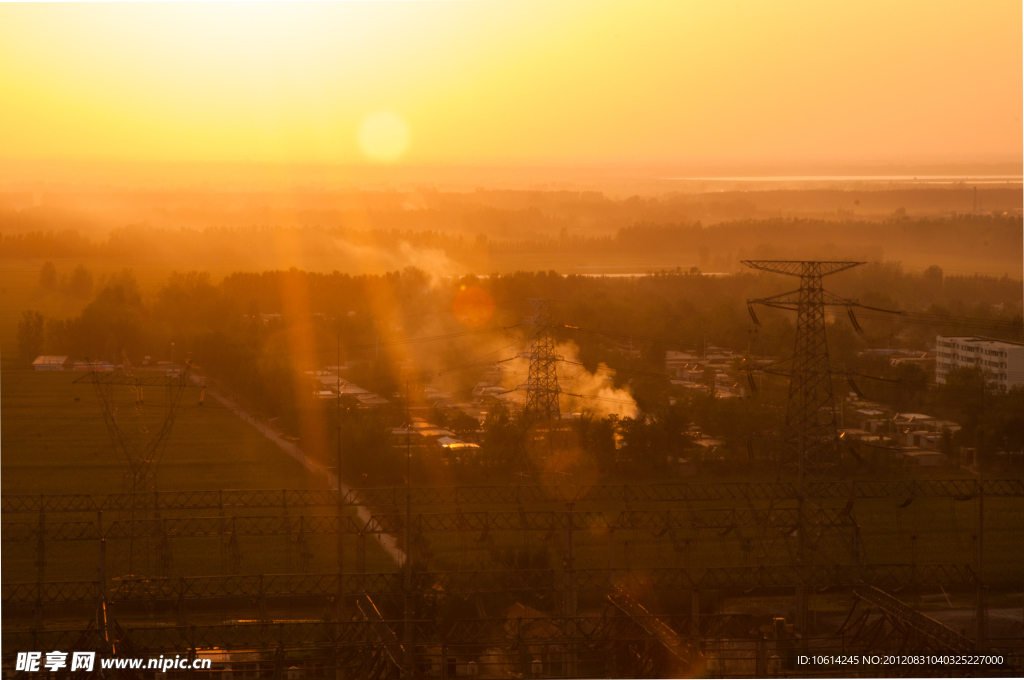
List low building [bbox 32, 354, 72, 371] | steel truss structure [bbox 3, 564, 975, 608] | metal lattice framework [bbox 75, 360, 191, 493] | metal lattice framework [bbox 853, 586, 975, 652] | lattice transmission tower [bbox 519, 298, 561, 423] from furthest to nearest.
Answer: low building [bbox 32, 354, 72, 371] → lattice transmission tower [bbox 519, 298, 561, 423] → metal lattice framework [bbox 75, 360, 191, 493] → steel truss structure [bbox 3, 564, 975, 608] → metal lattice framework [bbox 853, 586, 975, 652]

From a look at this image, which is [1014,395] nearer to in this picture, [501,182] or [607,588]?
[607,588]

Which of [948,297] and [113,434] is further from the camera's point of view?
[948,297]

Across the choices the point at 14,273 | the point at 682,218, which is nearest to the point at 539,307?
the point at 14,273

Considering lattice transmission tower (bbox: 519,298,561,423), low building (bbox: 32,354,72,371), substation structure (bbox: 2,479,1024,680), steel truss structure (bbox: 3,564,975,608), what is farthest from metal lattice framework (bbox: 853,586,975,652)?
low building (bbox: 32,354,72,371)

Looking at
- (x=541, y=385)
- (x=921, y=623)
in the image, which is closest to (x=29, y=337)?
(x=541, y=385)

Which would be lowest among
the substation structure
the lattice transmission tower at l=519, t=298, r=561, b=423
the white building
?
the substation structure

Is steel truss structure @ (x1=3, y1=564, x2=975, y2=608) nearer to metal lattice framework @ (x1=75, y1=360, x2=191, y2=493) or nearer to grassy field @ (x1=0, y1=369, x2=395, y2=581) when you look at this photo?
grassy field @ (x1=0, y1=369, x2=395, y2=581)

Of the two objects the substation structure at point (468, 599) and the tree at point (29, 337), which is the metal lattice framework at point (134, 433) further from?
the tree at point (29, 337)
